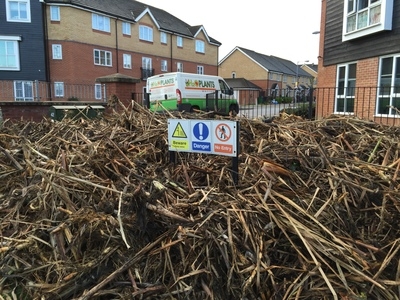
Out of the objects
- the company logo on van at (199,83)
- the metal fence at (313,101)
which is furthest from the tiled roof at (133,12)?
the company logo on van at (199,83)

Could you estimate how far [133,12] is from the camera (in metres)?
38.9

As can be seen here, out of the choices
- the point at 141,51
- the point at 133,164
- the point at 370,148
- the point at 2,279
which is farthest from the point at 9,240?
the point at 141,51

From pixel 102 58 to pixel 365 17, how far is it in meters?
27.6

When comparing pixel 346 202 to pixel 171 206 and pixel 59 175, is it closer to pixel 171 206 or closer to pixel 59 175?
pixel 171 206

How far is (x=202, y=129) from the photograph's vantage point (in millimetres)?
2996

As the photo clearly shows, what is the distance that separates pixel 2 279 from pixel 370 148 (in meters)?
3.44

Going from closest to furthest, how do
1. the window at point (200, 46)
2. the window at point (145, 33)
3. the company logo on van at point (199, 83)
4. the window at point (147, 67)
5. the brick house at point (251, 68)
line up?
1. the company logo on van at point (199, 83)
2. the window at point (145, 33)
3. the window at point (147, 67)
4. the window at point (200, 46)
5. the brick house at point (251, 68)

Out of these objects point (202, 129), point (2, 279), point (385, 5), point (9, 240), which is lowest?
point (2, 279)

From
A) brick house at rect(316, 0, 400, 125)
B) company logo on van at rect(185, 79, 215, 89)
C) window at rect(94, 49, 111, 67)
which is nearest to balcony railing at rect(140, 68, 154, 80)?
window at rect(94, 49, 111, 67)

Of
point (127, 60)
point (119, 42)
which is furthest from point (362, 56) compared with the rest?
point (127, 60)

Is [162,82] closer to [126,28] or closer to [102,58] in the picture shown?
[102,58]

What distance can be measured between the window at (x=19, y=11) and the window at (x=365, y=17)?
27.5m

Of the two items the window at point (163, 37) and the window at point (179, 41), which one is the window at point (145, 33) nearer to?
the window at point (163, 37)

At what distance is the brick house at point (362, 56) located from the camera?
1159 centimetres
